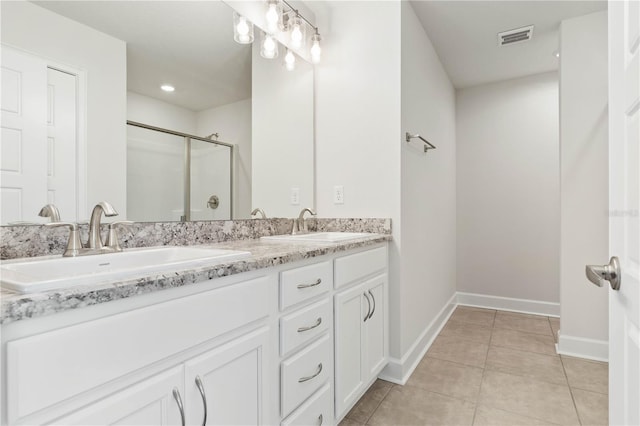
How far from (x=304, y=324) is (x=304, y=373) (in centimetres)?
18

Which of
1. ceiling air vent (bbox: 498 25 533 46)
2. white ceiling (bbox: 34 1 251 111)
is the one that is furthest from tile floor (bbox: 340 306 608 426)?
ceiling air vent (bbox: 498 25 533 46)

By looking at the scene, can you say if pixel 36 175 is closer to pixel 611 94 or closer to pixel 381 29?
pixel 611 94

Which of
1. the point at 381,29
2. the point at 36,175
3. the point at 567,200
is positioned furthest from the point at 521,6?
the point at 36,175

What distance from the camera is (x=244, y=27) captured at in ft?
5.92

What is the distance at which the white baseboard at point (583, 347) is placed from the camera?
7.60 feet

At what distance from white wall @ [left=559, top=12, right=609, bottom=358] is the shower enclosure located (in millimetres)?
2316

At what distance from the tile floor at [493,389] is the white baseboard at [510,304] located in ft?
2.29

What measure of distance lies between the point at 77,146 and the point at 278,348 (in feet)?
3.13

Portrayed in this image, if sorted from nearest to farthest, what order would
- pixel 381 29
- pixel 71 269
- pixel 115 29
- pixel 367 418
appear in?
pixel 71 269
pixel 115 29
pixel 367 418
pixel 381 29

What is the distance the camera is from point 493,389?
1942mm

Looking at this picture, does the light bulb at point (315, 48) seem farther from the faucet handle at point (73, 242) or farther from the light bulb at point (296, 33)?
the faucet handle at point (73, 242)

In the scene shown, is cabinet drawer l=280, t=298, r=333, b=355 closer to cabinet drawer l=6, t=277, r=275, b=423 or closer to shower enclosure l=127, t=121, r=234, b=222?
cabinet drawer l=6, t=277, r=275, b=423

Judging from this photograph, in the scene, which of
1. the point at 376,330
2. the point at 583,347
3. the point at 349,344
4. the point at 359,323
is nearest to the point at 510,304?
the point at 583,347

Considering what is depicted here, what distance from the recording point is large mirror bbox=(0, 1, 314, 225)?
1.03 m
